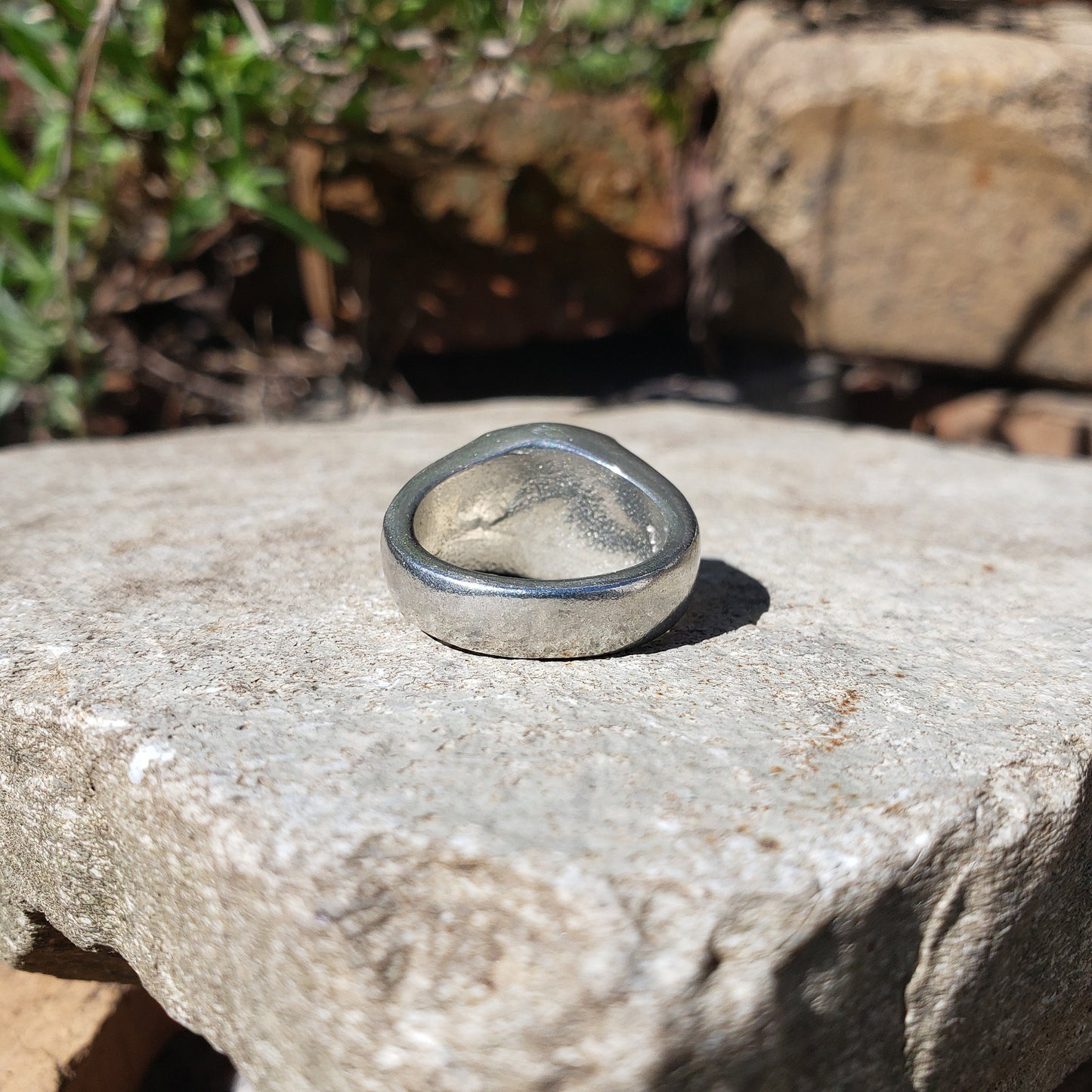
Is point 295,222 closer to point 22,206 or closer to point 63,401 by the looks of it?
point 22,206

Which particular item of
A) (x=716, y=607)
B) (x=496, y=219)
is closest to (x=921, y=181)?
(x=496, y=219)

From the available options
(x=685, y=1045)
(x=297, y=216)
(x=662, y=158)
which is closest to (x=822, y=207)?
(x=662, y=158)

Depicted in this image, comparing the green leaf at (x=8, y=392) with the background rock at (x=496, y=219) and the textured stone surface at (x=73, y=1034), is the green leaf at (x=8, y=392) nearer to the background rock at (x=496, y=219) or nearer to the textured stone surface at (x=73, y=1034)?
the background rock at (x=496, y=219)

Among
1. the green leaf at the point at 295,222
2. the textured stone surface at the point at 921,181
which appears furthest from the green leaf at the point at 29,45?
the textured stone surface at the point at 921,181

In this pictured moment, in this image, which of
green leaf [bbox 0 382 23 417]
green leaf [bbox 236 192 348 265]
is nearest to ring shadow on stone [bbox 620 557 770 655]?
green leaf [bbox 236 192 348 265]

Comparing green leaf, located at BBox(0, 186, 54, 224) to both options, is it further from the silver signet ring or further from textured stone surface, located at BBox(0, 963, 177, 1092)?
textured stone surface, located at BBox(0, 963, 177, 1092)

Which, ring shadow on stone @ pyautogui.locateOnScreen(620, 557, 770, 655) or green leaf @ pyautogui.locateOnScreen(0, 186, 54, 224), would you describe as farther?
green leaf @ pyautogui.locateOnScreen(0, 186, 54, 224)
